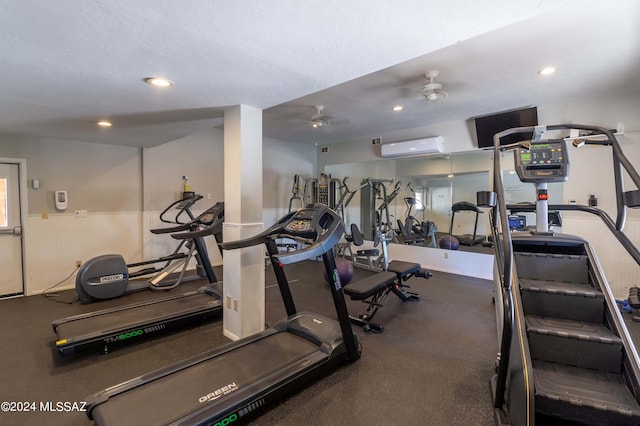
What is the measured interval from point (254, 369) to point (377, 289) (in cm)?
162

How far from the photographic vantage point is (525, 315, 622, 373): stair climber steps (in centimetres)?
182

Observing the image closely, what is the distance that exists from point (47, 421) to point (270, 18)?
2.82 meters

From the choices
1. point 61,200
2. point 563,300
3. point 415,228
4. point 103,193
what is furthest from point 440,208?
point 61,200

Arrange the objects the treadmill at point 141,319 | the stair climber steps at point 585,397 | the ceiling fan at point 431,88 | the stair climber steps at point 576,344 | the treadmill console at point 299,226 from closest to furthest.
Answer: the stair climber steps at point 585,397
the stair climber steps at point 576,344
the treadmill console at point 299,226
the treadmill at point 141,319
the ceiling fan at point 431,88

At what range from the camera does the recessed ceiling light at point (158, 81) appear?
2.20 metres

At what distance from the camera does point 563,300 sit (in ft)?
6.81

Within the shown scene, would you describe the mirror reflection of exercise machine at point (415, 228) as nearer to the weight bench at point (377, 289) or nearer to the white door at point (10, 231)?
the weight bench at point (377, 289)

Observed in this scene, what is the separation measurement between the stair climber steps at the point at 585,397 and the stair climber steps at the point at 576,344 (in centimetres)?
6

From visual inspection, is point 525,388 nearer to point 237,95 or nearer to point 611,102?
point 237,95

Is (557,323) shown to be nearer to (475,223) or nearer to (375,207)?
(475,223)

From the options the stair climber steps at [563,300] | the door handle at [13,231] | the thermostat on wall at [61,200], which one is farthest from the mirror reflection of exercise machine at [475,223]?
the door handle at [13,231]

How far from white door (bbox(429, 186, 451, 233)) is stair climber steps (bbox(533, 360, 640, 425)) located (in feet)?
15.6

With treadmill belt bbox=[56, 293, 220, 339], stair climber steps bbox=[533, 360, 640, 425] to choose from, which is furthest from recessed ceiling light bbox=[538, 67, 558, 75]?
treadmill belt bbox=[56, 293, 220, 339]

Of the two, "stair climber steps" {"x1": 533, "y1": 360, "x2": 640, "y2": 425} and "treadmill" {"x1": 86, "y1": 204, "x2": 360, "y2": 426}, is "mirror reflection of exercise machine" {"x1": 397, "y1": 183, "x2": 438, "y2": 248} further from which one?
"stair climber steps" {"x1": 533, "y1": 360, "x2": 640, "y2": 425}
